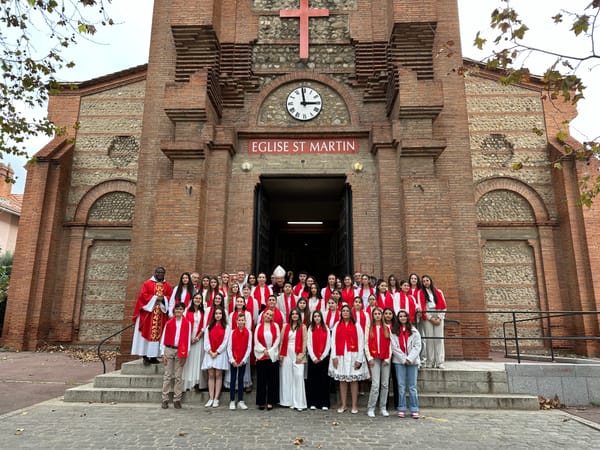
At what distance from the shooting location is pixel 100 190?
54.1 feet

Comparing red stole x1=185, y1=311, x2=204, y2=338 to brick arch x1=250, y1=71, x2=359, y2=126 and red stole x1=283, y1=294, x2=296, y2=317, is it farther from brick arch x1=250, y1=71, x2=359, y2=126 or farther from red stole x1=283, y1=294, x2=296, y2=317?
brick arch x1=250, y1=71, x2=359, y2=126

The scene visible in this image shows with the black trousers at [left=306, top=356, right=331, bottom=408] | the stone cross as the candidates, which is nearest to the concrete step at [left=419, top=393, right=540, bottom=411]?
the black trousers at [left=306, top=356, right=331, bottom=408]

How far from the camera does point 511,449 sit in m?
4.90

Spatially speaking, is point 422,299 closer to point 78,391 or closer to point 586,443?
point 586,443

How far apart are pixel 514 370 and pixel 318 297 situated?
3.80 meters

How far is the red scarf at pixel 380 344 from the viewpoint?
21.7ft

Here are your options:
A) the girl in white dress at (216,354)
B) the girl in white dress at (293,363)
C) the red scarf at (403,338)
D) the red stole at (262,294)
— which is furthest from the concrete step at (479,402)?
the girl in white dress at (216,354)

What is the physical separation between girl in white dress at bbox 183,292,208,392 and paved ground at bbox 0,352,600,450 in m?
0.47

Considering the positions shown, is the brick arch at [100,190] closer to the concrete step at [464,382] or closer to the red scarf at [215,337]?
the red scarf at [215,337]

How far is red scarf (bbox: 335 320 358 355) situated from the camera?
22.1 ft

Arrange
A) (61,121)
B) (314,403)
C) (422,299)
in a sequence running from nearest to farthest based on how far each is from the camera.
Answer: (314,403) < (422,299) < (61,121)

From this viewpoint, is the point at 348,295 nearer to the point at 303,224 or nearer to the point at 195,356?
the point at 195,356

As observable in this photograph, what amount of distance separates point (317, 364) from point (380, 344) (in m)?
1.13

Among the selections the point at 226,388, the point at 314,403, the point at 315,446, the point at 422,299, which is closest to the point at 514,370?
the point at 422,299
